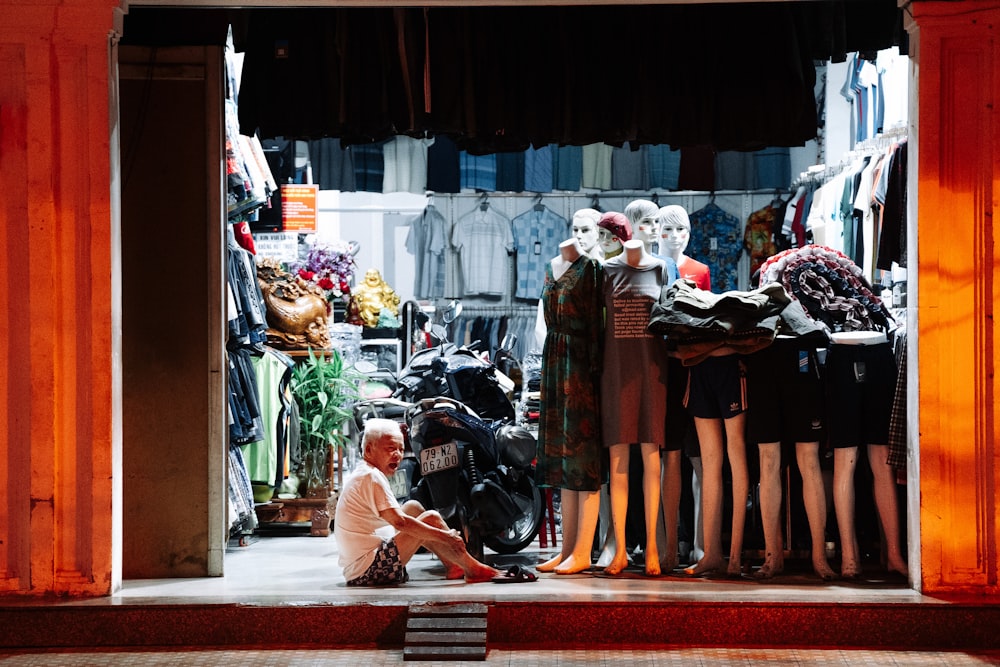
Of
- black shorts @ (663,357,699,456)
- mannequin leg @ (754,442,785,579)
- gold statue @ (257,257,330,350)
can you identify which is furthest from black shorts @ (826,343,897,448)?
gold statue @ (257,257,330,350)

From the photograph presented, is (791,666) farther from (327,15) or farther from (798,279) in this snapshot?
(327,15)

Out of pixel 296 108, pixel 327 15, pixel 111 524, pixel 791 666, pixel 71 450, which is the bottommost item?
pixel 791 666

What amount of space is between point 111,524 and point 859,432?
3.45m

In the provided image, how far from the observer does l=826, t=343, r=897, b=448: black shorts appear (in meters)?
5.80

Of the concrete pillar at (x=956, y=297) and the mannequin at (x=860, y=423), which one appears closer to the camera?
the concrete pillar at (x=956, y=297)

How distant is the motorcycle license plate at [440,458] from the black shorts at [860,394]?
1881 mm

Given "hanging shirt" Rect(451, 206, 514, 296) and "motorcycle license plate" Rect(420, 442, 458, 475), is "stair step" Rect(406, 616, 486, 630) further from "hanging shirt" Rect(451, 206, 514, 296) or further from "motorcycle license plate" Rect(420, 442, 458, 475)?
"hanging shirt" Rect(451, 206, 514, 296)

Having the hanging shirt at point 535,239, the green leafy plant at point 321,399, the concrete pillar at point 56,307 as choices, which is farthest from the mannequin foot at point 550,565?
the hanging shirt at point 535,239

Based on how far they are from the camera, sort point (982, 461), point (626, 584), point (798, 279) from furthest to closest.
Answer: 1. point (798, 279)
2. point (626, 584)
3. point (982, 461)

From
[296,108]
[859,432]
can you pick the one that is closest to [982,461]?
[859,432]

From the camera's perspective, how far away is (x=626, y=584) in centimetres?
571

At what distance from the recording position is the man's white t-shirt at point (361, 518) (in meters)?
5.70

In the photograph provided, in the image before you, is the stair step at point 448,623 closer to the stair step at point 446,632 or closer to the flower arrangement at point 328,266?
the stair step at point 446,632

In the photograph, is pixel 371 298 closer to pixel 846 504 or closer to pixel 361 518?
pixel 361 518
